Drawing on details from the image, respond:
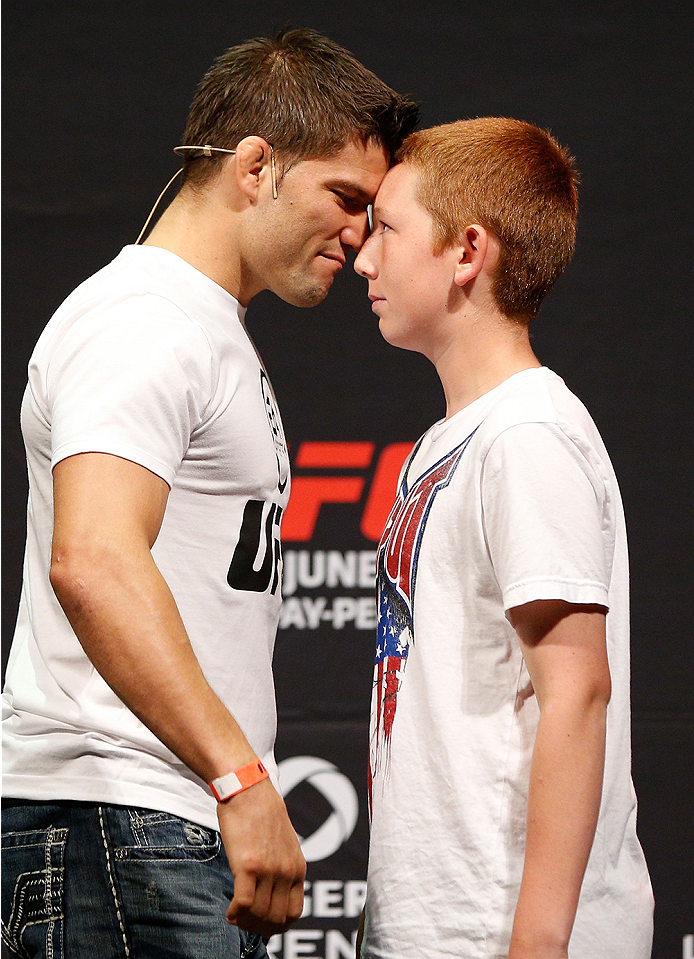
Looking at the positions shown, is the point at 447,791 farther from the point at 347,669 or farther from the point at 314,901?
the point at 314,901

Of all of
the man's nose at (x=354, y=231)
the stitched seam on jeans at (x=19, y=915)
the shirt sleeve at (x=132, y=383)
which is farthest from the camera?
the man's nose at (x=354, y=231)

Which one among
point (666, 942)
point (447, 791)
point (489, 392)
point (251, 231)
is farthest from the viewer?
point (666, 942)

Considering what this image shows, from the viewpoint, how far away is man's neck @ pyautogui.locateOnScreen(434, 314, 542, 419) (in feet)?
3.79

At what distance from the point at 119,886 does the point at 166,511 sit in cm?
41

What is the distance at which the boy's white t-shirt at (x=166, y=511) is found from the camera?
1.01m

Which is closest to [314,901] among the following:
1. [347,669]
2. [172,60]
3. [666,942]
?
[347,669]

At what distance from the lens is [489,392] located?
113cm

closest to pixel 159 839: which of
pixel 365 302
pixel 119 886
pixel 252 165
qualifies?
pixel 119 886

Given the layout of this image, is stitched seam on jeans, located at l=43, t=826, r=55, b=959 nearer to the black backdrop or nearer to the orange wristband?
the orange wristband

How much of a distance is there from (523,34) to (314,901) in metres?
1.98

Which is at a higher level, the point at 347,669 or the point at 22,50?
the point at 22,50

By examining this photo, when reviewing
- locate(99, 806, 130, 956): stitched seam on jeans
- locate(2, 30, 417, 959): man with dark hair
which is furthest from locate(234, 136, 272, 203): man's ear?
locate(99, 806, 130, 956): stitched seam on jeans

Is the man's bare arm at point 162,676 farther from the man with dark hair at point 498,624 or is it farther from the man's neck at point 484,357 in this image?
the man's neck at point 484,357

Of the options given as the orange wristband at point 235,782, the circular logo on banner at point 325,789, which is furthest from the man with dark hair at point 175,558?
the circular logo on banner at point 325,789
